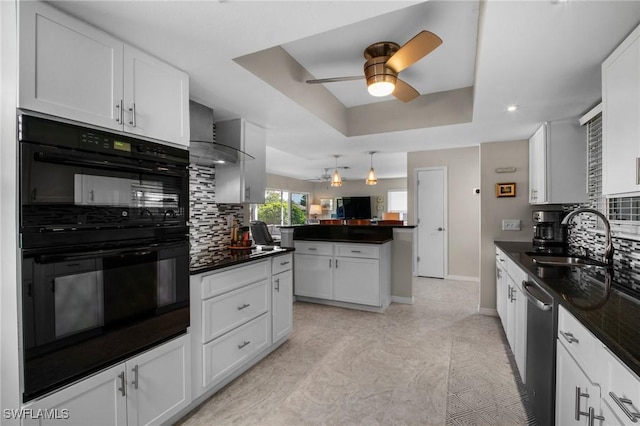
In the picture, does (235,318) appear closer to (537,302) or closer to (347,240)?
(537,302)

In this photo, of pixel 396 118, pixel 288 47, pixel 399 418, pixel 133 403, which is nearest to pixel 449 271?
Answer: pixel 396 118

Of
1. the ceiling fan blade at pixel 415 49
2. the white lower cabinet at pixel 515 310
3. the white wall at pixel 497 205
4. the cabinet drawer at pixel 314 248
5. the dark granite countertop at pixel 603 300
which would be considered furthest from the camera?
the cabinet drawer at pixel 314 248

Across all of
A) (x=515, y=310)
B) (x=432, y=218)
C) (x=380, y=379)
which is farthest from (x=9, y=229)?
(x=432, y=218)

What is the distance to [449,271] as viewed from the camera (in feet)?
18.3

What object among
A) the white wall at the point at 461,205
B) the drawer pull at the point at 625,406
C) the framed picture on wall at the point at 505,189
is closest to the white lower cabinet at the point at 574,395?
the drawer pull at the point at 625,406

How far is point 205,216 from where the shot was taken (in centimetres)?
277

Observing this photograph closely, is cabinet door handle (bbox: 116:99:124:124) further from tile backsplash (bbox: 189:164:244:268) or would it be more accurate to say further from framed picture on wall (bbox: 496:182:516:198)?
framed picture on wall (bbox: 496:182:516:198)

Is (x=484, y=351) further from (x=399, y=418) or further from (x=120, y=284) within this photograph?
(x=120, y=284)

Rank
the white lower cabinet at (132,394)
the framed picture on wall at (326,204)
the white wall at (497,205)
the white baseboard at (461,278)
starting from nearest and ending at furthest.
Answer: the white lower cabinet at (132,394)
the white wall at (497,205)
the white baseboard at (461,278)
the framed picture on wall at (326,204)

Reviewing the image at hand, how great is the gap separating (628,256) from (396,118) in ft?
7.45

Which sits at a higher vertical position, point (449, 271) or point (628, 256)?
point (628, 256)

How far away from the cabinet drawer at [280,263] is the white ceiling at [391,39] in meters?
1.33

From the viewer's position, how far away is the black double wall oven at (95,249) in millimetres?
1198

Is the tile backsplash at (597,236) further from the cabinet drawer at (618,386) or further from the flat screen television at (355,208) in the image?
the flat screen television at (355,208)
